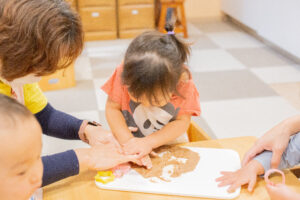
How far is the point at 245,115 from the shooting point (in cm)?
212

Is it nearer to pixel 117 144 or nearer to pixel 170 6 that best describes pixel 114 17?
pixel 170 6

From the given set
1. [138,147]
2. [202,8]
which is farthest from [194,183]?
[202,8]

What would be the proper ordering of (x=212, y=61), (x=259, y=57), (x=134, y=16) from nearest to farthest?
(x=212, y=61) < (x=259, y=57) < (x=134, y=16)

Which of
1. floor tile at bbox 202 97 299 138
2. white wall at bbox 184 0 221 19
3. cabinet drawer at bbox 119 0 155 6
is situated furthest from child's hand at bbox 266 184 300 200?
white wall at bbox 184 0 221 19

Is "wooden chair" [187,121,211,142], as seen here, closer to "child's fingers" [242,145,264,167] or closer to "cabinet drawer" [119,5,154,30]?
"child's fingers" [242,145,264,167]

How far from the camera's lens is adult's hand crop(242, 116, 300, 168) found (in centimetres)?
84

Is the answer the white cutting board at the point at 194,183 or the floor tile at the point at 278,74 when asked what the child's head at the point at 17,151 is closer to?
the white cutting board at the point at 194,183

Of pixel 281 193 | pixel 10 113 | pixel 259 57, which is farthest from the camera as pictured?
pixel 259 57

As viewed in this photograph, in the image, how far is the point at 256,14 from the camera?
11.5ft

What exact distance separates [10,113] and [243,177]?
542mm

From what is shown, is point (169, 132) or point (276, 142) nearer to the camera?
point (276, 142)

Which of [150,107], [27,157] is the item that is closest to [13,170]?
[27,157]

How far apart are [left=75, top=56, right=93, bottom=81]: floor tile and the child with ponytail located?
5.49ft

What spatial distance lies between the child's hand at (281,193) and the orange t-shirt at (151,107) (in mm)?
346
